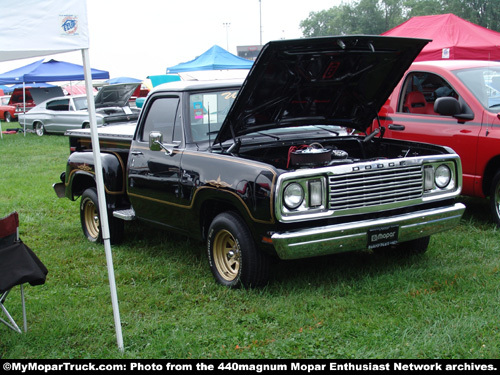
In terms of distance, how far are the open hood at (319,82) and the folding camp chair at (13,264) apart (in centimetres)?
196

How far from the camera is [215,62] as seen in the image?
22594mm

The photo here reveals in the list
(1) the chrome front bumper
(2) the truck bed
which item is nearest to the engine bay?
(1) the chrome front bumper

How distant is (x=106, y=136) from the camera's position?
23.3 feet

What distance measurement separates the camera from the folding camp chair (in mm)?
4020

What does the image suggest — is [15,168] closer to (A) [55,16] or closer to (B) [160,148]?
(B) [160,148]

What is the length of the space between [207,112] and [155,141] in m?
0.58

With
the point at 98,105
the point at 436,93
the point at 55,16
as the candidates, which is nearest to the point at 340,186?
the point at 55,16

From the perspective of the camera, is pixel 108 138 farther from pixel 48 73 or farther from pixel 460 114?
pixel 48 73

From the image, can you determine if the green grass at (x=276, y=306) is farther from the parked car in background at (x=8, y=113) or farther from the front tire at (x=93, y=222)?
the parked car in background at (x=8, y=113)

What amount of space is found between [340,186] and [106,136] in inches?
142

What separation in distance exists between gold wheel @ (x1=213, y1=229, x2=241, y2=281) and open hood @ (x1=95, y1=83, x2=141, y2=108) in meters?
11.7

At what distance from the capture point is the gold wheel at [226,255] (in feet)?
16.7

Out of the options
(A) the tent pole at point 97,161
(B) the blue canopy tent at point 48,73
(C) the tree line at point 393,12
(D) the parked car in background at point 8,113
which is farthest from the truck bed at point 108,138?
(C) the tree line at point 393,12

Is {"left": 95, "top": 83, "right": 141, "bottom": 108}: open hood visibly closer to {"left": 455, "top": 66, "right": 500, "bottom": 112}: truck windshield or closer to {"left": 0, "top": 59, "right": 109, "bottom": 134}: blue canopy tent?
{"left": 0, "top": 59, "right": 109, "bottom": 134}: blue canopy tent
